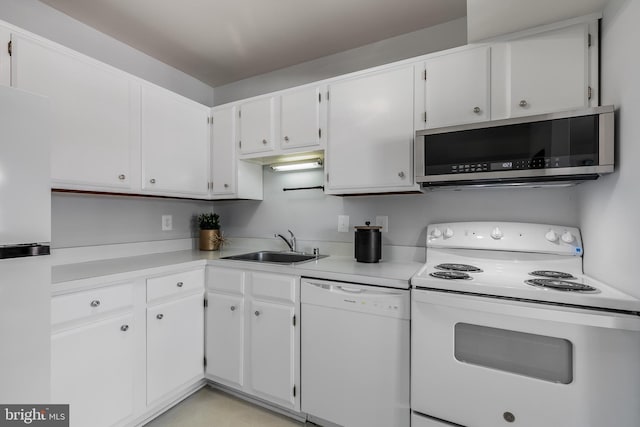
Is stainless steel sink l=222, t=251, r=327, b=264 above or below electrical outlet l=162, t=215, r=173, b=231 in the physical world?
below

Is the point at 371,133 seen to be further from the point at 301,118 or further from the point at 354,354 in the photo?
the point at 354,354

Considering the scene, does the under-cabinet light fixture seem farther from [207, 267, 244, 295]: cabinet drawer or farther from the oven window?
the oven window

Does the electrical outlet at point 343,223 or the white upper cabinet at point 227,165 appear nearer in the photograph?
the electrical outlet at point 343,223

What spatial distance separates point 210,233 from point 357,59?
195 cm

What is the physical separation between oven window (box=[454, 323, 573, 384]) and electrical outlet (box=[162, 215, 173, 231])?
2.36 metres

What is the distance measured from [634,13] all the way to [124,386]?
288cm

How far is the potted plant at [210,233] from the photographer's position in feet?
8.73

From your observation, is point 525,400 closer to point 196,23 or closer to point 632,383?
point 632,383

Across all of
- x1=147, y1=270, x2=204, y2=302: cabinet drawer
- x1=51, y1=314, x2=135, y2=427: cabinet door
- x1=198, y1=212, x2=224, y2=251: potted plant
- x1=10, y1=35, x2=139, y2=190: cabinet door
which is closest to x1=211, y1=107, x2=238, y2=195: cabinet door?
x1=198, y1=212, x2=224, y2=251: potted plant

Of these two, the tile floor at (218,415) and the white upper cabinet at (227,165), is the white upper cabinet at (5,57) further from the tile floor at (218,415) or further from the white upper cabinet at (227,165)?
the tile floor at (218,415)

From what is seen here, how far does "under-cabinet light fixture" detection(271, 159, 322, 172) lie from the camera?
2386mm

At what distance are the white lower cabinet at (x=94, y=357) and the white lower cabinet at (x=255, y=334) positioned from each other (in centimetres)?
52

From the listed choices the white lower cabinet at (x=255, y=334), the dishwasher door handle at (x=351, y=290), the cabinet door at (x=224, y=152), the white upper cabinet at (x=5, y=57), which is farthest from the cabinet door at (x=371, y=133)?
A: the white upper cabinet at (x=5, y=57)

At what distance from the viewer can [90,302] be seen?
4.90ft
